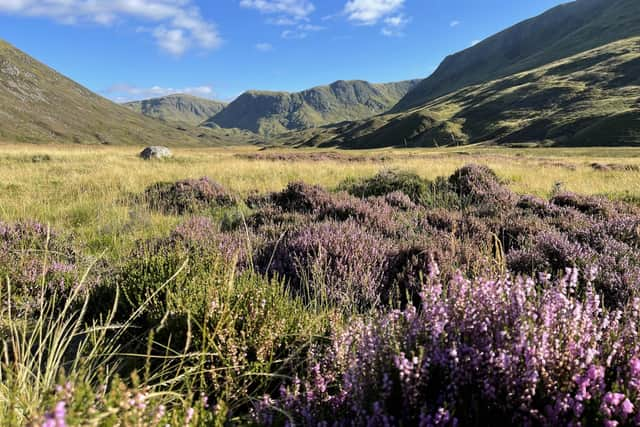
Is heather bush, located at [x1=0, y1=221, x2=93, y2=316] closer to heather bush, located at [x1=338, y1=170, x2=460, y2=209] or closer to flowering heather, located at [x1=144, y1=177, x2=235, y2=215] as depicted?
flowering heather, located at [x1=144, y1=177, x2=235, y2=215]

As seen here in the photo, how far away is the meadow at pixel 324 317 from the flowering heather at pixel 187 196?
0.51 ft

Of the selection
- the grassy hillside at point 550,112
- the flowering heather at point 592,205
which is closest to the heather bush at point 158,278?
the flowering heather at point 592,205

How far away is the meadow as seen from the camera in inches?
61.4

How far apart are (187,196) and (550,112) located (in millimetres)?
106639

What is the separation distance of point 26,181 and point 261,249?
1056cm

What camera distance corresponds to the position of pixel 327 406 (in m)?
1.89

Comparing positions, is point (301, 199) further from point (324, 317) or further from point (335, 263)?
point (324, 317)

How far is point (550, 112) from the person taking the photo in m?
93.8

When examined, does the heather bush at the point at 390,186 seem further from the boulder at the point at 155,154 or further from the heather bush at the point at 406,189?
the boulder at the point at 155,154

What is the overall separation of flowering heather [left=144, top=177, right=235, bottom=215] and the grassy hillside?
5784 centimetres

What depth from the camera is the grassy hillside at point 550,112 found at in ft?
235

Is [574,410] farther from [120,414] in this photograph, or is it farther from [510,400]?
[120,414]

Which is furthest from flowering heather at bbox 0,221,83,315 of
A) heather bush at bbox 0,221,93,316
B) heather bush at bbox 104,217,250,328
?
heather bush at bbox 104,217,250,328

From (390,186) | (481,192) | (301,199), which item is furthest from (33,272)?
(481,192)
